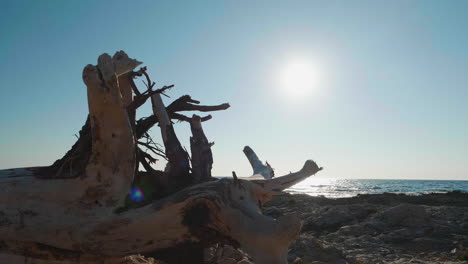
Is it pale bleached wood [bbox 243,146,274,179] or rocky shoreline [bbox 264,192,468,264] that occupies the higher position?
pale bleached wood [bbox 243,146,274,179]

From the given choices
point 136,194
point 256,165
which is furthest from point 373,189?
point 136,194

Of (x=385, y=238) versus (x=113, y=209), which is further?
(x=385, y=238)

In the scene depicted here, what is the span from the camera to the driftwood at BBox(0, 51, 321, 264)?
3.31m

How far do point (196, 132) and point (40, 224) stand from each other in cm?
221

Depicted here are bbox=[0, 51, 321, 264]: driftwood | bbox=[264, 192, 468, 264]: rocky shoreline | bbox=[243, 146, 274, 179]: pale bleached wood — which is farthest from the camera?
bbox=[264, 192, 468, 264]: rocky shoreline

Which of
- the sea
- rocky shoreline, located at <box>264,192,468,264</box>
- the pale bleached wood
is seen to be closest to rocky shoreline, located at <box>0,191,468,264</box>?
rocky shoreline, located at <box>264,192,468,264</box>

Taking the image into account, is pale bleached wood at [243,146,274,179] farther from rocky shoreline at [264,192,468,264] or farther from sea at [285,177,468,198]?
sea at [285,177,468,198]

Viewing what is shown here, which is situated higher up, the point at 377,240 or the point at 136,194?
the point at 136,194

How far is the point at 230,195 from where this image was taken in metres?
3.50

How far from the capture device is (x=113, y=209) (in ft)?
11.7

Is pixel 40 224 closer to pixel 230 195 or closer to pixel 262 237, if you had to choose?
pixel 230 195

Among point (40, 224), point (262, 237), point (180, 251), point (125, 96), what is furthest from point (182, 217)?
point (125, 96)

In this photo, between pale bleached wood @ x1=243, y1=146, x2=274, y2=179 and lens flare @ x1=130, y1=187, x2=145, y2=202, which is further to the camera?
pale bleached wood @ x1=243, y1=146, x2=274, y2=179

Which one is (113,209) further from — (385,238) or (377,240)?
(385,238)
